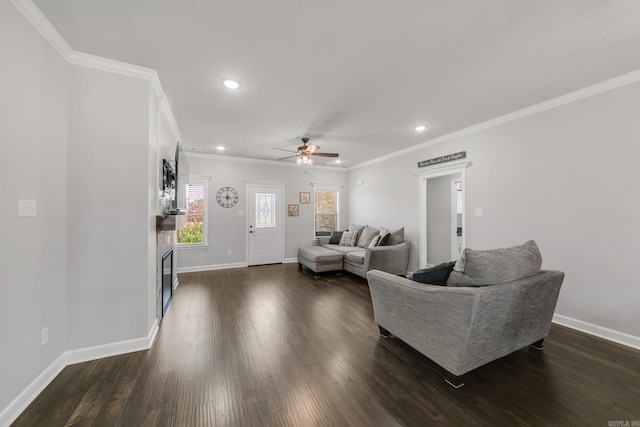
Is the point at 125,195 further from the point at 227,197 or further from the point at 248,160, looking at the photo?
Result: the point at 248,160

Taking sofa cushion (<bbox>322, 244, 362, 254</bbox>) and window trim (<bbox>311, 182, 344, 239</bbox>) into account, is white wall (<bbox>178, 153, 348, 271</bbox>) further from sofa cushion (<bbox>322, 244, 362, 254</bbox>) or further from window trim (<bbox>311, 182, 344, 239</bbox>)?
sofa cushion (<bbox>322, 244, 362, 254</bbox>)

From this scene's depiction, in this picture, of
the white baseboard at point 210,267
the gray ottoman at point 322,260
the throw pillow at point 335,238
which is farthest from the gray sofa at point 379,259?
the white baseboard at point 210,267

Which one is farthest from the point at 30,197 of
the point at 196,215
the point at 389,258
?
the point at 389,258

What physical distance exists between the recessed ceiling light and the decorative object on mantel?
3.50m

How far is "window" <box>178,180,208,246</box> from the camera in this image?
539 centimetres

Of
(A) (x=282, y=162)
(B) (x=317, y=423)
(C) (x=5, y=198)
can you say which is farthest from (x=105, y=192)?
(A) (x=282, y=162)

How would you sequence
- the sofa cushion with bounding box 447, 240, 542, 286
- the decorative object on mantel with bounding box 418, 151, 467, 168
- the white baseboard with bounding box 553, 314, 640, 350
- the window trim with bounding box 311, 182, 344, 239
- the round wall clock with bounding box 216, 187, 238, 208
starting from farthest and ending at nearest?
the window trim with bounding box 311, 182, 344, 239 < the round wall clock with bounding box 216, 187, 238, 208 < the decorative object on mantel with bounding box 418, 151, 467, 168 < the white baseboard with bounding box 553, 314, 640, 350 < the sofa cushion with bounding box 447, 240, 542, 286

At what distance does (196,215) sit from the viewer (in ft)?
18.1

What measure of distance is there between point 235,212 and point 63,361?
4.02 meters

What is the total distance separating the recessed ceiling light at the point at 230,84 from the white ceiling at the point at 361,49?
0.22 ft

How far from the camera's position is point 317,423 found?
1500mm

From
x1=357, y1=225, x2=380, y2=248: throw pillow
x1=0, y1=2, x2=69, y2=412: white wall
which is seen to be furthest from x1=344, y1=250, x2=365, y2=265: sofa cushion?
x1=0, y1=2, x2=69, y2=412: white wall

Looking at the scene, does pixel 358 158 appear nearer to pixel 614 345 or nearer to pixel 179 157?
pixel 179 157

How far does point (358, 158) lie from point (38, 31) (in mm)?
5170
